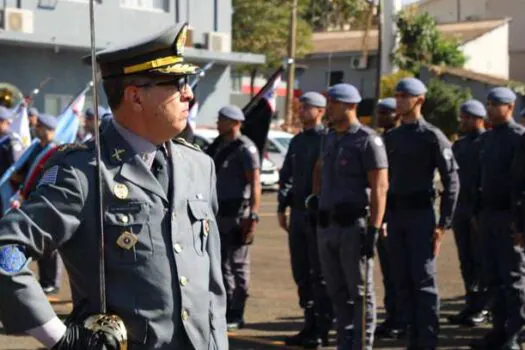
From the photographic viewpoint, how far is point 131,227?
3.79 metres

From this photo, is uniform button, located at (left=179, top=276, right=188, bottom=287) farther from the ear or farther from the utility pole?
the utility pole

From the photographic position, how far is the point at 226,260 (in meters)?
10.6

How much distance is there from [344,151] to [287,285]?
5103 mm

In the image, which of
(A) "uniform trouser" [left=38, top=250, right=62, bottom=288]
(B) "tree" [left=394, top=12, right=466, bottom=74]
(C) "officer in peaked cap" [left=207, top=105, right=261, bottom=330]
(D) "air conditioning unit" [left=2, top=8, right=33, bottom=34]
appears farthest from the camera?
(B) "tree" [left=394, top=12, right=466, bottom=74]

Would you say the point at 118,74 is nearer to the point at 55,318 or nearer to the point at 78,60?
the point at 55,318

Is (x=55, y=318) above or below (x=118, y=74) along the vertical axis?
below

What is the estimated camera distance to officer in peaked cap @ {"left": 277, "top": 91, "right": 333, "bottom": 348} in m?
9.75

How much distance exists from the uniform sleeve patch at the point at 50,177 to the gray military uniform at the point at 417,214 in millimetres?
5481

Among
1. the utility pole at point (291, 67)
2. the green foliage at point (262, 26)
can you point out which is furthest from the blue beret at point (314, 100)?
the green foliage at point (262, 26)

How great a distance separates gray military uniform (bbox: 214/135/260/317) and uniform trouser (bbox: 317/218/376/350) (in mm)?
2157

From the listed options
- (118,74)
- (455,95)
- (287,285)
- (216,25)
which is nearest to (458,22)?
(455,95)

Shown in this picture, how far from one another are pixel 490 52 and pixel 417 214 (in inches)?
1878

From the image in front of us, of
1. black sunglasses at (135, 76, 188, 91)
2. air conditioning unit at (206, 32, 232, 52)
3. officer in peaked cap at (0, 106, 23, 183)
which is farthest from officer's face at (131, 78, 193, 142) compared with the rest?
air conditioning unit at (206, 32, 232, 52)

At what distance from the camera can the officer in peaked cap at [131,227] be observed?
11.8 feet
